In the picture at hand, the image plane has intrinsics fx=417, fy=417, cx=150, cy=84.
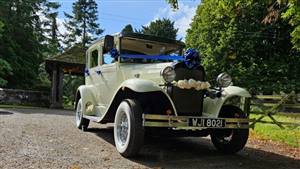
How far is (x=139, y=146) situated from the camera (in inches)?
257

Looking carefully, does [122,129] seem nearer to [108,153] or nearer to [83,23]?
[108,153]

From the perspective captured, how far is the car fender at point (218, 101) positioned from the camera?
7242 millimetres

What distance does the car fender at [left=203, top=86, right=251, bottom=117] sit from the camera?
7.24 meters

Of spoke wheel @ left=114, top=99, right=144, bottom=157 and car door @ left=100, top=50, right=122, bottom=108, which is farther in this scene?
car door @ left=100, top=50, right=122, bottom=108

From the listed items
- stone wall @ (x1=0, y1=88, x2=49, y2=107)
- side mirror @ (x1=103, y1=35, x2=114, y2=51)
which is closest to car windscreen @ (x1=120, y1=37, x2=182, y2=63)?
side mirror @ (x1=103, y1=35, x2=114, y2=51)

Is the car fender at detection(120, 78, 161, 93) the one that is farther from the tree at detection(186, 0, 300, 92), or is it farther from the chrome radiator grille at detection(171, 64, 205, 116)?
the tree at detection(186, 0, 300, 92)

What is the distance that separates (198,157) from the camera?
710 centimetres

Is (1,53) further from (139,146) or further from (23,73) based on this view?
(139,146)

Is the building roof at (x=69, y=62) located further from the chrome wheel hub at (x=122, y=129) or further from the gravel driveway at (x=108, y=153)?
the chrome wheel hub at (x=122, y=129)

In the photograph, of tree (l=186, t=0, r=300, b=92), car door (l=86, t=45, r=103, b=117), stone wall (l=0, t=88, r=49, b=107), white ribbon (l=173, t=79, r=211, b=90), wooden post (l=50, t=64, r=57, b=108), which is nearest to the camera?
white ribbon (l=173, t=79, r=211, b=90)

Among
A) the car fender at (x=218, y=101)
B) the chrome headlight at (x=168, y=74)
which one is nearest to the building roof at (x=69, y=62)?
the car fender at (x=218, y=101)

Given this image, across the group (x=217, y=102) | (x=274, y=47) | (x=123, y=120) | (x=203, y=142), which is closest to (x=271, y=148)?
(x=203, y=142)

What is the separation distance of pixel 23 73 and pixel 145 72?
27.2m

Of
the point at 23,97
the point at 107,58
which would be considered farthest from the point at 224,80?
the point at 23,97
